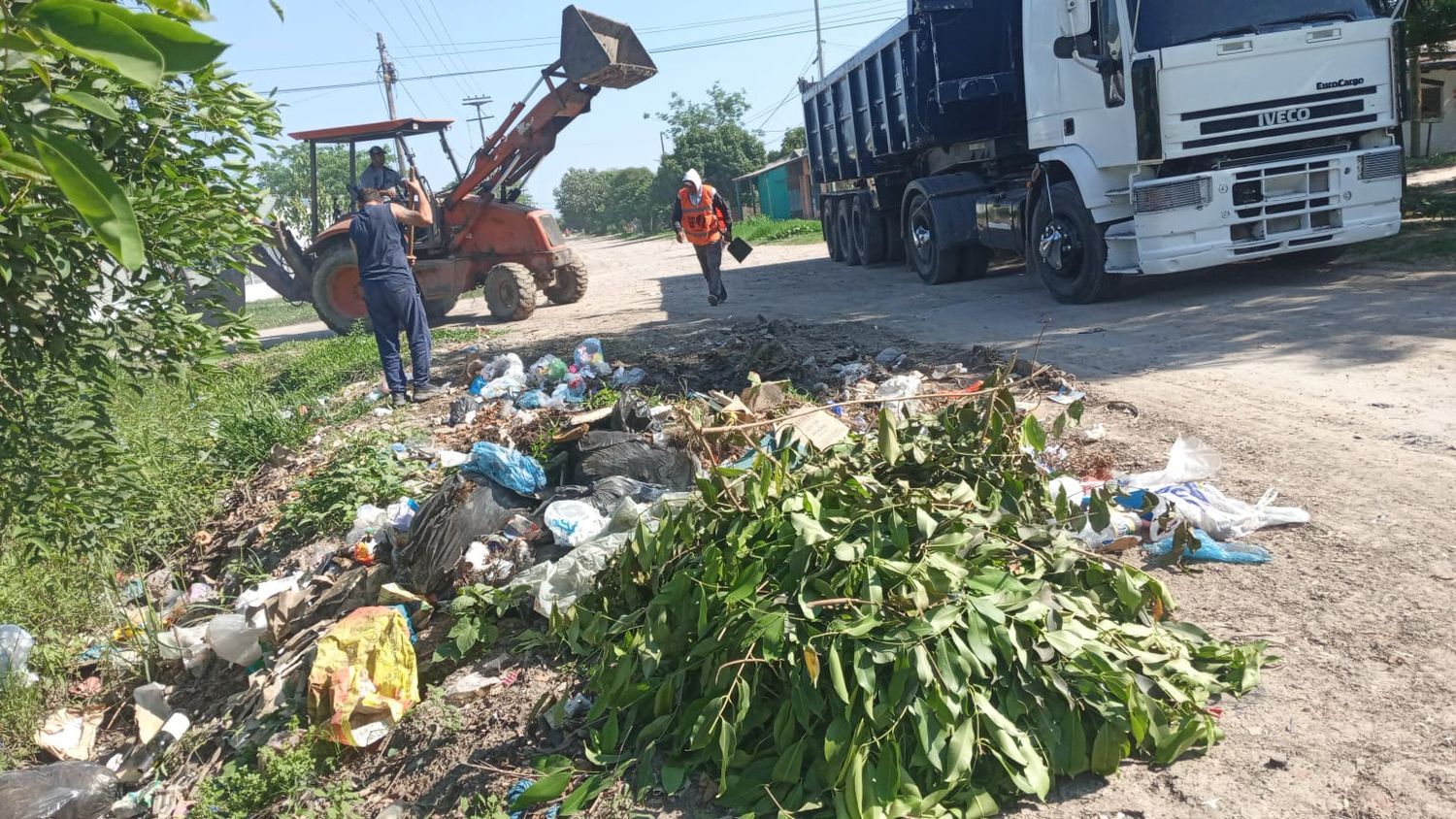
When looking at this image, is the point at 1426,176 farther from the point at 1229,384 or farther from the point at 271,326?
the point at 271,326

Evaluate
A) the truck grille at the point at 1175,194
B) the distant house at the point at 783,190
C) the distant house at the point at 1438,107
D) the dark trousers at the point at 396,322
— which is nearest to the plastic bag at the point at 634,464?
the dark trousers at the point at 396,322

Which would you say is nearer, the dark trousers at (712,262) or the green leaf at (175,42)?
the green leaf at (175,42)

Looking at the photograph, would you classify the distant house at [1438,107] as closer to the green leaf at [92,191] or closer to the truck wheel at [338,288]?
the truck wheel at [338,288]

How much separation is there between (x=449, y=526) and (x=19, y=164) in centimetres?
330

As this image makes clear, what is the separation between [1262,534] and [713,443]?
85.2 inches

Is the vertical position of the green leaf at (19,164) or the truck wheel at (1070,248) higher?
the green leaf at (19,164)

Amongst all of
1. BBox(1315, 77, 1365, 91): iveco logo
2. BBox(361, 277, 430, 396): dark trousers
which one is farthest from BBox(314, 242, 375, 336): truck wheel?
BBox(1315, 77, 1365, 91): iveco logo

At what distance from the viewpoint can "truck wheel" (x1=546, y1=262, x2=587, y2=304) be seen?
47.3 feet

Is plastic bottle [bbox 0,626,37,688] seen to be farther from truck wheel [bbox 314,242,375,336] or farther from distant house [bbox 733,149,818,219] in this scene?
distant house [bbox 733,149,818,219]

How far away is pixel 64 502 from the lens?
4414mm

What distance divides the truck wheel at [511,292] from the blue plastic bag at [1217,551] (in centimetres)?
1044

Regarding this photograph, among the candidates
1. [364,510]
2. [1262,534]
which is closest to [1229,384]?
[1262,534]

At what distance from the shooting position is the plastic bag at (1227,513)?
371 cm

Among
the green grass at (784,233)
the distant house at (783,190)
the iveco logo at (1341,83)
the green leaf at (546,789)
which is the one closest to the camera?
the green leaf at (546,789)
